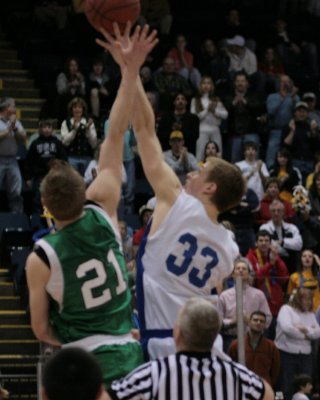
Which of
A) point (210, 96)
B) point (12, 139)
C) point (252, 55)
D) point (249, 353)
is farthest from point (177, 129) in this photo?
point (249, 353)

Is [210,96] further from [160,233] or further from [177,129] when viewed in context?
[160,233]

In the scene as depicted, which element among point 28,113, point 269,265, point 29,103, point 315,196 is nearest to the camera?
point 269,265

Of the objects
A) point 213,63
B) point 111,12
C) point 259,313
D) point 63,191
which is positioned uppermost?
point 111,12

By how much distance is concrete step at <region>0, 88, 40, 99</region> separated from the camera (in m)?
21.4

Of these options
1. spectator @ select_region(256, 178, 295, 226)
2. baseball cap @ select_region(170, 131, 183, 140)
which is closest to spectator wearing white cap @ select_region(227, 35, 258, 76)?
baseball cap @ select_region(170, 131, 183, 140)

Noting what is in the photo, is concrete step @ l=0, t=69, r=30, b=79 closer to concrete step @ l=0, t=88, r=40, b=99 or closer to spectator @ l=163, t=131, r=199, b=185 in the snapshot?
concrete step @ l=0, t=88, r=40, b=99

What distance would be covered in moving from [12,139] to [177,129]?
2.60 meters

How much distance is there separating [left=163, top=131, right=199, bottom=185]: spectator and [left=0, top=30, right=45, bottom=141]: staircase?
301cm

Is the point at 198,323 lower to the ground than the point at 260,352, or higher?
higher

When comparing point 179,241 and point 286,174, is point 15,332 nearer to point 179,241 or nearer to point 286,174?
point 286,174

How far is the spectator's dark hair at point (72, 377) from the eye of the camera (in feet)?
17.3

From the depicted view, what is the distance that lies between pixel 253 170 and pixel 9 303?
13.2 feet

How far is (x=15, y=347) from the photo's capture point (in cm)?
1559

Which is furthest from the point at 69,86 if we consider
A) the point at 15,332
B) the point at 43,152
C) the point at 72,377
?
the point at 72,377
